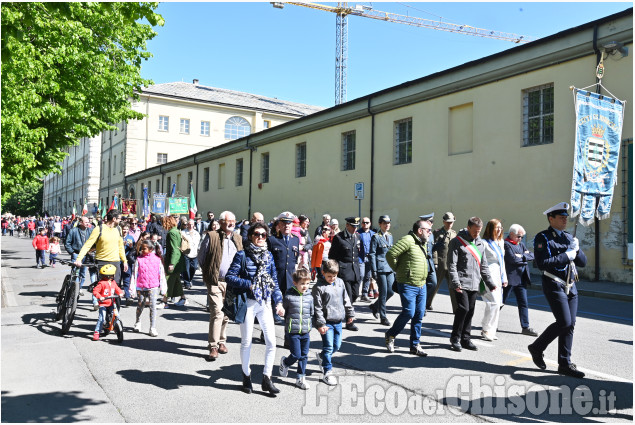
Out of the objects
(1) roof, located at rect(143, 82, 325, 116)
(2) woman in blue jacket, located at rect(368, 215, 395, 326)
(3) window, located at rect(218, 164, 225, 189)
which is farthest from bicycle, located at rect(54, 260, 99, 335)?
(1) roof, located at rect(143, 82, 325, 116)

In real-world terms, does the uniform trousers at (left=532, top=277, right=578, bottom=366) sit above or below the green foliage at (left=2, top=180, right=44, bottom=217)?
below

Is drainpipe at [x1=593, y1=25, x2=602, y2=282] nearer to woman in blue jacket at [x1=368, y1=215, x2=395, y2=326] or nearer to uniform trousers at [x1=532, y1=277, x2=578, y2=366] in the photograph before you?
woman in blue jacket at [x1=368, y1=215, x2=395, y2=326]

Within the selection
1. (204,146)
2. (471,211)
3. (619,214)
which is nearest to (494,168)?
(471,211)

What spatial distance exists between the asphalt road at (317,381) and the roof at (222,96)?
44403 mm

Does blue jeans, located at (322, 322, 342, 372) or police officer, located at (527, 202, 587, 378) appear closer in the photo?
blue jeans, located at (322, 322, 342, 372)

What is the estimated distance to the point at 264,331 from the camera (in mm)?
5184

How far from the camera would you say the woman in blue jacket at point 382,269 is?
8602 millimetres

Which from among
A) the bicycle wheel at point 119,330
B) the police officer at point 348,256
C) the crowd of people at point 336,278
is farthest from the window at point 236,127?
the bicycle wheel at point 119,330

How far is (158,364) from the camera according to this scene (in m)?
6.05

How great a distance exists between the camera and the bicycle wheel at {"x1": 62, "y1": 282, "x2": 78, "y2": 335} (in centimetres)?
762

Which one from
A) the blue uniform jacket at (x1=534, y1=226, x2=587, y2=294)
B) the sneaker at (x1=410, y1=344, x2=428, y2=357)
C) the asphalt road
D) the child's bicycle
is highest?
the blue uniform jacket at (x1=534, y1=226, x2=587, y2=294)

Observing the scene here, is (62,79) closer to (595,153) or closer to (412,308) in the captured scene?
(412,308)

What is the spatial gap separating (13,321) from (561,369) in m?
8.34

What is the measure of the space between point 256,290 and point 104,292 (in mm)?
3233
